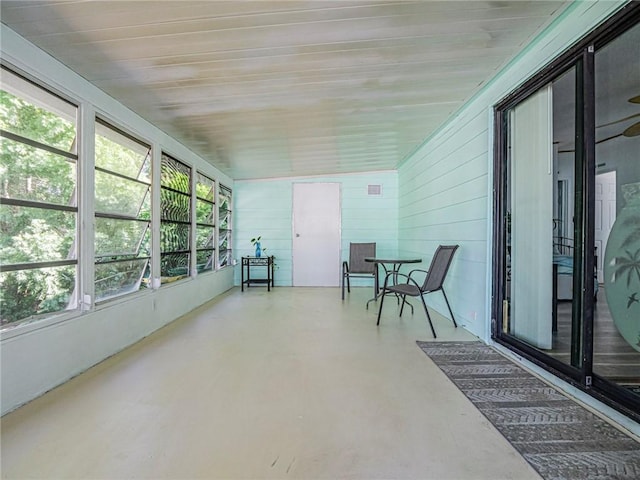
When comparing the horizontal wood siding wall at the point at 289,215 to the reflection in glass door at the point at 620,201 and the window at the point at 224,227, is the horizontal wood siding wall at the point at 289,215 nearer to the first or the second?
the window at the point at 224,227

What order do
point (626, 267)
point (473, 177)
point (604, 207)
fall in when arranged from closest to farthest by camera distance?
point (626, 267)
point (604, 207)
point (473, 177)

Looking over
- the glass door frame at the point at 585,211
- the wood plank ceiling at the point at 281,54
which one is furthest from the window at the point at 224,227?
the glass door frame at the point at 585,211

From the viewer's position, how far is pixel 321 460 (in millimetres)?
1397

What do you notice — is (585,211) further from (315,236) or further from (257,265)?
(257,265)

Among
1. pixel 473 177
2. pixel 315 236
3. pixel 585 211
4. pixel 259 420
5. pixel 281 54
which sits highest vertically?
pixel 281 54

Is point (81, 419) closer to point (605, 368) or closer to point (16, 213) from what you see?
point (16, 213)

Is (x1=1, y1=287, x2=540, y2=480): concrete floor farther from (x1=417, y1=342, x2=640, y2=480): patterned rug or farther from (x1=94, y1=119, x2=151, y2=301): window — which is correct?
(x1=94, y1=119, x2=151, y2=301): window

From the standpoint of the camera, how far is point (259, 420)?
1707mm

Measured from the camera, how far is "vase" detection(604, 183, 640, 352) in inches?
68.9

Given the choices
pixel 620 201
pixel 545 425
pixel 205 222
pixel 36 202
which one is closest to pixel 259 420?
pixel 545 425

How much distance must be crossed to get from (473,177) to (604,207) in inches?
49.1

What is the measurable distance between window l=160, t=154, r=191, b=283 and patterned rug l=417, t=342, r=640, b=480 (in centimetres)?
299

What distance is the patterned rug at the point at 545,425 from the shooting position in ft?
4.44

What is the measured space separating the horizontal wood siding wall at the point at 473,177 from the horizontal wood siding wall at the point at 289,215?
179cm
